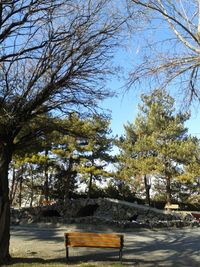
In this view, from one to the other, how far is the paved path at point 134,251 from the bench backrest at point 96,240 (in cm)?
40

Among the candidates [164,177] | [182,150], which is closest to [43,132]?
[182,150]

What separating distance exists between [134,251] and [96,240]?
7.44ft

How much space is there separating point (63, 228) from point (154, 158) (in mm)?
19866

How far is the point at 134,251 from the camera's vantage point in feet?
44.0

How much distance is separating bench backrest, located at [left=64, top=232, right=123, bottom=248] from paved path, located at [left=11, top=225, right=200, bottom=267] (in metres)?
0.40

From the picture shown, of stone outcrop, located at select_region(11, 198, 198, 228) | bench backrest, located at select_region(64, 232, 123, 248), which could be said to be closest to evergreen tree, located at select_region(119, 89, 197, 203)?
stone outcrop, located at select_region(11, 198, 198, 228)

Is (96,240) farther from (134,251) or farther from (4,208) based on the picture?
(4,208)

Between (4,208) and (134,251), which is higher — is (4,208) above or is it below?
above

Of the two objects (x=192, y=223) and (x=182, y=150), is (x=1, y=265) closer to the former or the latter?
(x=192, y=223)

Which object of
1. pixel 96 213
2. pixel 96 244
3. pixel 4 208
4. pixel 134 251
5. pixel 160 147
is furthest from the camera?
pixel 160 147

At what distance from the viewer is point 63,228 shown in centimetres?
2139

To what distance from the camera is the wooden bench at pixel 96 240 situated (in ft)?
37.4

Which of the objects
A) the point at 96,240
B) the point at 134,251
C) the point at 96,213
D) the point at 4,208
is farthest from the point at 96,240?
the point at 96,213

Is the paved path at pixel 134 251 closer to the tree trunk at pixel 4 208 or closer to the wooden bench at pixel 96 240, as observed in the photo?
the wooden bench at pixel 96 240
